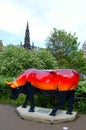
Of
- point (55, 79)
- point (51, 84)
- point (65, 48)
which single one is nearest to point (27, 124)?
point (51, 84)

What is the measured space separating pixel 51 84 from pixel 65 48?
29.8m

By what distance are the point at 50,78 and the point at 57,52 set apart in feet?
99.1

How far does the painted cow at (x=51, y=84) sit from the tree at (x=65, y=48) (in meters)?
28.2

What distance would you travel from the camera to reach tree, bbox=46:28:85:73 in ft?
125

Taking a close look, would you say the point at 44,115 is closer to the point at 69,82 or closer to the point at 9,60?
the point at 69,82

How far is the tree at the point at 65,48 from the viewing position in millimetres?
37969

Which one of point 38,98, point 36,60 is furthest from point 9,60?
point 38,98

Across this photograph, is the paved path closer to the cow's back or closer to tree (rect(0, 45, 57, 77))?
the cow's back

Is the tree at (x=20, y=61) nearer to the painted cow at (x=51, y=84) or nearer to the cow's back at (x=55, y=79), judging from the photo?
the painted cow at (x=51, y=84)

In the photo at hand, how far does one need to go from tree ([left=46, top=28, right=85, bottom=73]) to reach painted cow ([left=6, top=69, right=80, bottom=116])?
92.5ft

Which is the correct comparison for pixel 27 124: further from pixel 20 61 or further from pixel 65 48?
pixel 65 48

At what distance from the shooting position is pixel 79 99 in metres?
9.77

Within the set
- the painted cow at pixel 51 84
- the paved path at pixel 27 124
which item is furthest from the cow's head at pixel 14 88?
the paved path at pixel 27 124

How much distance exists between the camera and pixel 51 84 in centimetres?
880
